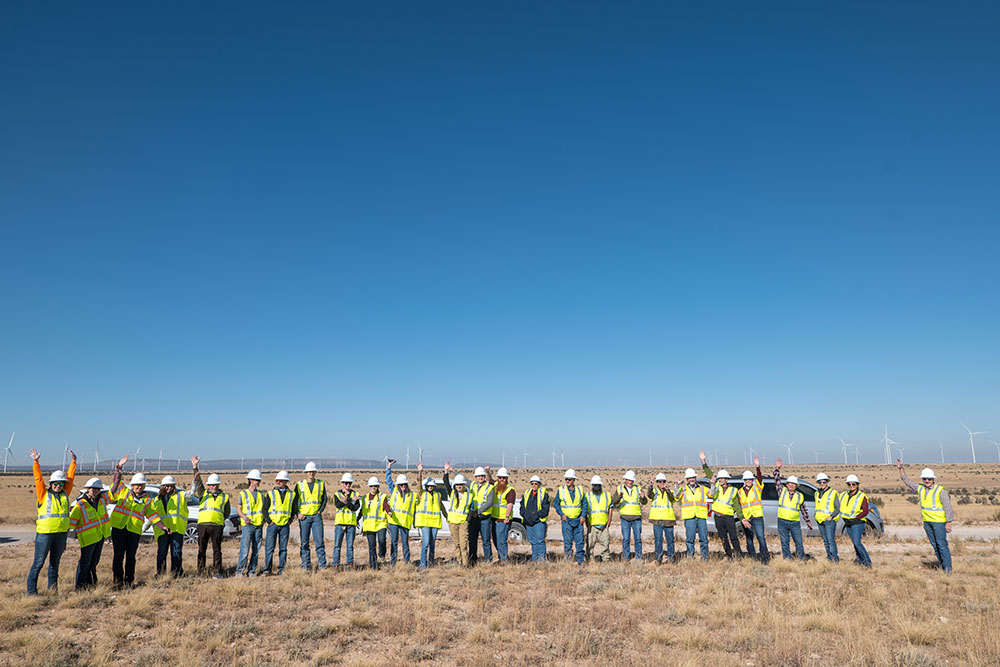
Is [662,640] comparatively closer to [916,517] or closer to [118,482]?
[118,482]

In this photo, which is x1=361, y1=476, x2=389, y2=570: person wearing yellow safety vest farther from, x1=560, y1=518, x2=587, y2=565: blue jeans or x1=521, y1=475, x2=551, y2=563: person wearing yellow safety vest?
x1=560, y1=518, x2=587, y2=565: blue jeans

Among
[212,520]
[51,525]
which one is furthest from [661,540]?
[51,525]

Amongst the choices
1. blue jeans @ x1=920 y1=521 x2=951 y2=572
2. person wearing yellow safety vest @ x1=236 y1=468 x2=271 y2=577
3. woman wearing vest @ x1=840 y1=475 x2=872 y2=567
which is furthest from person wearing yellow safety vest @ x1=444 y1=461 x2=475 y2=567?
blue jeans @ x1=920 y1=521 x2=951 y2=572

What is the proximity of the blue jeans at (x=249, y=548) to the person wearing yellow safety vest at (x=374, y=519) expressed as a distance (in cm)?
215

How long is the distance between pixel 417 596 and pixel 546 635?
298cm

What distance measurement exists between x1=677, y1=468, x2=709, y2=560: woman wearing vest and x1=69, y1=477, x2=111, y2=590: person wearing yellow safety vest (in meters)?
11.3

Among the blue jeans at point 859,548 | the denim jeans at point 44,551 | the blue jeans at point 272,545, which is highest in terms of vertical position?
the denim jeans at point 44,551

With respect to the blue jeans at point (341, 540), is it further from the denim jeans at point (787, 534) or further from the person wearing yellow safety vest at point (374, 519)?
the denim jeans at point (787, 534)

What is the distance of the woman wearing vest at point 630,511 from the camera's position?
13758mm

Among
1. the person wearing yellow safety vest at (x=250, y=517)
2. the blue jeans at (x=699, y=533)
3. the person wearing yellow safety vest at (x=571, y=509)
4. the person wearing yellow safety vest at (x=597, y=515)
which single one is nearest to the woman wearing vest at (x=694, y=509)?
the blue jeans at (x=699, y=533)

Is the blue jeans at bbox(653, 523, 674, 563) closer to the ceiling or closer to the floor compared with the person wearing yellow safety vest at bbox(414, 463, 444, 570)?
closer to the floor

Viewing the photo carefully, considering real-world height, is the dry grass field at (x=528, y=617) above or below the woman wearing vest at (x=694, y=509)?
below

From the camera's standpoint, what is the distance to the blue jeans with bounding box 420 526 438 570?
12930 mm

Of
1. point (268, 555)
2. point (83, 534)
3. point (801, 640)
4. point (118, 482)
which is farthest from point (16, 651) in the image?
point (801, 640)
